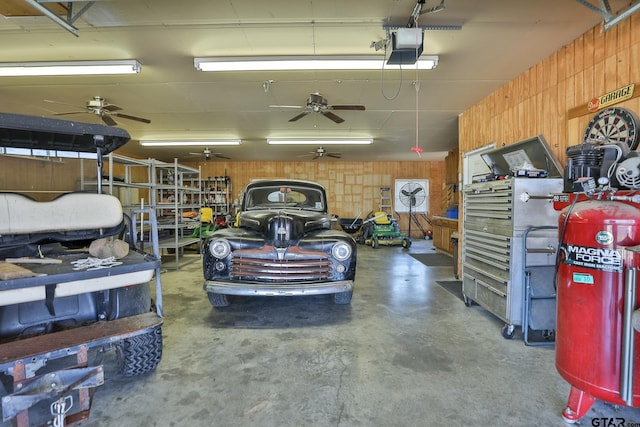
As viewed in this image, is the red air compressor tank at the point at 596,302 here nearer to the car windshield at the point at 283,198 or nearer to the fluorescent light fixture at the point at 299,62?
the fluorescent light fixture at the point at 299,62

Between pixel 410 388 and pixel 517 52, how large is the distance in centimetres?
360

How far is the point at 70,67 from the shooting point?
11.2 feet

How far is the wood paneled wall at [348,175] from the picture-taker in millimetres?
11031

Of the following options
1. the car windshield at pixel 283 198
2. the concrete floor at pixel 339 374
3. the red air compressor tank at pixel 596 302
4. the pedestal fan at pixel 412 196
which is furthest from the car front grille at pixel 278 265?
the pedestal fan at pixel 412 196

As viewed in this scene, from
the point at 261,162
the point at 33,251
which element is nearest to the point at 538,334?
the point at 33,251

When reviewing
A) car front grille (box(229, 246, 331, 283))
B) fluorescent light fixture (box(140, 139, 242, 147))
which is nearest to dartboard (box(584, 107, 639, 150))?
car front grille (box(229, 246, 331, 283))

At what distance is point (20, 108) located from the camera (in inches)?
198

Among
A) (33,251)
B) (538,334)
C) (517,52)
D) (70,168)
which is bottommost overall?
(538,334)

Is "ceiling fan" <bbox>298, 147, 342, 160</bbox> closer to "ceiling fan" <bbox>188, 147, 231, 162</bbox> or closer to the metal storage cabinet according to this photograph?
"ceiling fan" <bbox>188, 147, 231, 162</bbox>

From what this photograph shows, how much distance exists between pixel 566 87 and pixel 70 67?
5.59m

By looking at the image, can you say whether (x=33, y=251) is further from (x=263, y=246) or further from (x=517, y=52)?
(x=517, y=52)

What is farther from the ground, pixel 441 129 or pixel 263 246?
pixel 441 129

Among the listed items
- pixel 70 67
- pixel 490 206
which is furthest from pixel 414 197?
pixel 70 67

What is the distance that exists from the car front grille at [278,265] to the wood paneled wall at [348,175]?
26.2ft
